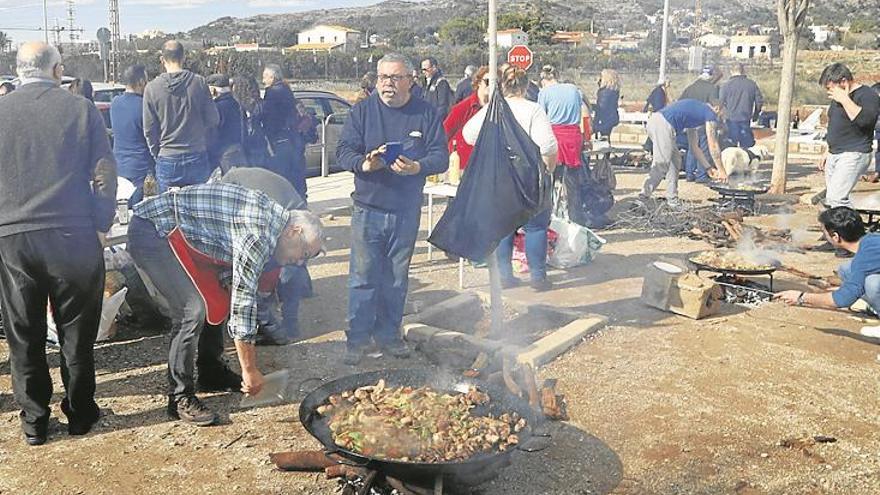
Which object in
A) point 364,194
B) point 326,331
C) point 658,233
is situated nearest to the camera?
point 364,194

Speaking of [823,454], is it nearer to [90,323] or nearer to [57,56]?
[90,323]

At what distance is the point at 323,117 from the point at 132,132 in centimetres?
585

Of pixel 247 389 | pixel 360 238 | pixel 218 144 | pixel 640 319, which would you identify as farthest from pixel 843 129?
pixel 247 389

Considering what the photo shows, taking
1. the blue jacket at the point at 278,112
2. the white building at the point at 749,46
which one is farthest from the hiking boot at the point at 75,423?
the white building at the point at 749,46

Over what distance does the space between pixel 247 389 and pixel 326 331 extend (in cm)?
225

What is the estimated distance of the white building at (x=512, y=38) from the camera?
41822 mm

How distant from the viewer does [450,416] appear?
368 cm

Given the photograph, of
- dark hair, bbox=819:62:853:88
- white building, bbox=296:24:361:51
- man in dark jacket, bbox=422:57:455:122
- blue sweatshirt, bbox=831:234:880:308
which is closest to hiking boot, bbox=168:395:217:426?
blue sweatshirt, bbox=831:234:880:308

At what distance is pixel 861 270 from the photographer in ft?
17.2

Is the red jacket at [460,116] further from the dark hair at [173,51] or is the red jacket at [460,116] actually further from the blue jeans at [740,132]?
the blue jeans at [740,132]

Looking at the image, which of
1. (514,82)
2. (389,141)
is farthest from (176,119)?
(514,82)

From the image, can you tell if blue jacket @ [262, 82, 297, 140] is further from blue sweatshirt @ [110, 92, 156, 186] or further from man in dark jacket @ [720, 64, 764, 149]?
man in dark jacket @ [720, 64, 764, 149]

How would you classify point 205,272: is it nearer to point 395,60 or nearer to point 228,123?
point 395,60

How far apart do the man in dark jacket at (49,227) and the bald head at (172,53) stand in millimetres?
2404
